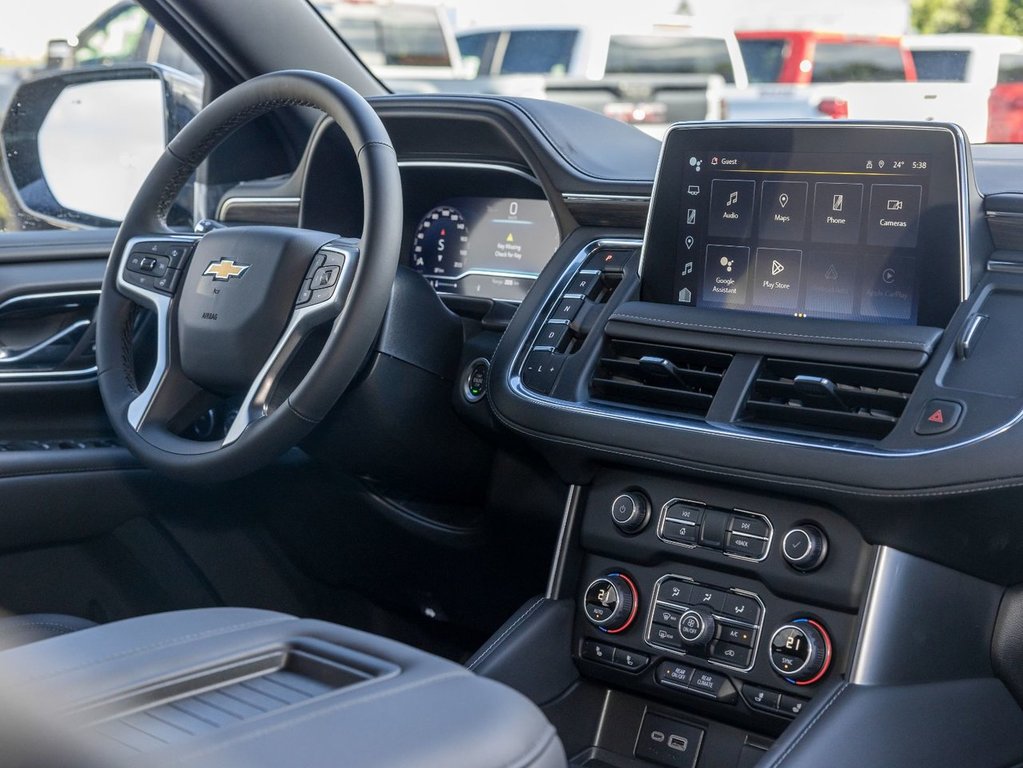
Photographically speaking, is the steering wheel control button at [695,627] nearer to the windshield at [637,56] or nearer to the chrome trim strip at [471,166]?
the chrome trim strip at [471,166]

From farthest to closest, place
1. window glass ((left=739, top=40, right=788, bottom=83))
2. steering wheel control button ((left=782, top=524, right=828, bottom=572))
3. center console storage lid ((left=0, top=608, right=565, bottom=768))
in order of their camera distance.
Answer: window glass ((left=739, top=40, right=788, bottom=83)), steering wheel control button ((left=782, top=524, right=828, bottom=572)), center console storage lid ((left=0, top=608, right=565, bottom=768))

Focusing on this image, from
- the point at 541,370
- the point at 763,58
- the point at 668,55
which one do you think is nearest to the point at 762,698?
the point at 541,370

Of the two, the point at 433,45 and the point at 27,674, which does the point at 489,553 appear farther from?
the point at 433,45

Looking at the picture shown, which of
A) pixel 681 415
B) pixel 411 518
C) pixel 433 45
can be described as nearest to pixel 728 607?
pixel 681 415

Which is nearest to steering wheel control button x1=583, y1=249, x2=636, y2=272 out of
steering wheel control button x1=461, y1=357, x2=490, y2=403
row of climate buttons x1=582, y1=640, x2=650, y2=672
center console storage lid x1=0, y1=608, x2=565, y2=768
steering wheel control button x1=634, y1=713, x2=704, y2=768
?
steering wheel control button x1=461, y1=357, x2=490, y2=403

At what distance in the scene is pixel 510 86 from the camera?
852 centimetres

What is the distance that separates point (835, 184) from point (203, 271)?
0.98 meters

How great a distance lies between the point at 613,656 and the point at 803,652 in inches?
12.8

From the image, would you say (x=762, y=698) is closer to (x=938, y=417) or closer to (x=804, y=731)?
(x=804, y=731)

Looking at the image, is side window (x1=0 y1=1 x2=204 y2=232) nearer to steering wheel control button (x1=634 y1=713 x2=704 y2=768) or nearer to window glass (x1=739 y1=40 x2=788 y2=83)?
steering wheel control button (x1=634 y1=713 x2=704 y2=768)

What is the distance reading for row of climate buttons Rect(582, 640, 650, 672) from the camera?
200 centimetres

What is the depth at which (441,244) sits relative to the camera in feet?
8.59

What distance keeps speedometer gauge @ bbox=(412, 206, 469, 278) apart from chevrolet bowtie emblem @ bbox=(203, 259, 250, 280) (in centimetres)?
60

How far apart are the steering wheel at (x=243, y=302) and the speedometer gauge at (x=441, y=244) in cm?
55
